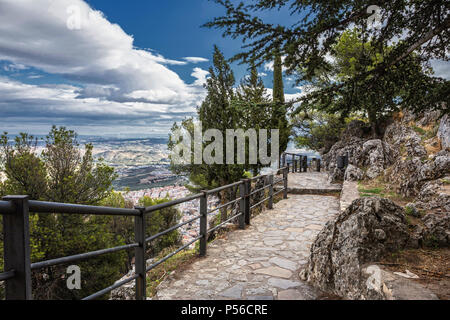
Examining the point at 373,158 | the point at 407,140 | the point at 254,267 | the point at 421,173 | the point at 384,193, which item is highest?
the point at 407,140

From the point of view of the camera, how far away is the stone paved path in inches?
131

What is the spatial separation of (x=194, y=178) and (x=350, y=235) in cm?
1879

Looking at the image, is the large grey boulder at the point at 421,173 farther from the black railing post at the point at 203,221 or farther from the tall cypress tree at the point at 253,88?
the tall cypress tree at the point at 253,88

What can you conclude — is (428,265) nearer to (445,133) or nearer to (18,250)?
(18,250)

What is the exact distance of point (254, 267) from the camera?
4.15m

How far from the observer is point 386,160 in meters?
12.1

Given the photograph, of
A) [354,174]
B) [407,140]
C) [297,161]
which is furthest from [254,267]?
[297,161]

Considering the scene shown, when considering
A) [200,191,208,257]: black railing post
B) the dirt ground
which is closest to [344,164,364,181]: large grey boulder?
the dirt ground

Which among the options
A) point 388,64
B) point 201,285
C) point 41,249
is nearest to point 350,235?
point 201,285

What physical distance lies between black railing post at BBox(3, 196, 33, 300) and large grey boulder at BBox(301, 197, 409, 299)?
2.59 m

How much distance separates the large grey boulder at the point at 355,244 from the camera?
2.78 meters

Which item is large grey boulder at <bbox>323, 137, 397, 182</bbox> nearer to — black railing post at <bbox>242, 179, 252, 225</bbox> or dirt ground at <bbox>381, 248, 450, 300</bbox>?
black railing post at <bbox>242, 179, 252, 225</bbox>

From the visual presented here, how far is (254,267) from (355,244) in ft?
5.72
